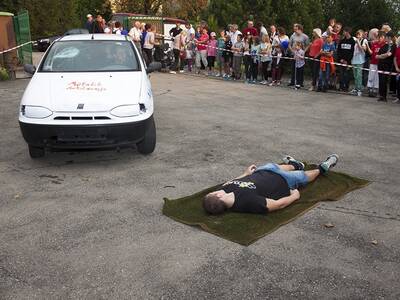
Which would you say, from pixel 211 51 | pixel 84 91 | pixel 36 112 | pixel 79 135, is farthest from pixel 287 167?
pixel 211 51

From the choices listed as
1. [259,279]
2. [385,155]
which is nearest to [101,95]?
[259,279]

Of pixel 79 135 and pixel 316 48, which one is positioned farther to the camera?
pixel 316 48

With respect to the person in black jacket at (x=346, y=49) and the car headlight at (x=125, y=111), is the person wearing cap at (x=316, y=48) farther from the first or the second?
the car headlight at (x=125, y=111)

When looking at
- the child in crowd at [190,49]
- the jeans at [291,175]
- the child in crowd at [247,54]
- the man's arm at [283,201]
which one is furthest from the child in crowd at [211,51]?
the man's arm at [283,201]

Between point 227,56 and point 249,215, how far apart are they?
13.2 meters

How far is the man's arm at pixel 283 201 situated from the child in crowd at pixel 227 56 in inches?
478

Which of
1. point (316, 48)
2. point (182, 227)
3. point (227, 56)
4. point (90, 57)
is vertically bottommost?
point (182, 227)

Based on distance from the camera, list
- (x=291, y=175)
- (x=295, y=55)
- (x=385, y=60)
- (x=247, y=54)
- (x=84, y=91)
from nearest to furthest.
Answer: (x=291, y=175), (x=84, y=91), (x=385, y=60), (x=295, y=55), (x=247, y=54)

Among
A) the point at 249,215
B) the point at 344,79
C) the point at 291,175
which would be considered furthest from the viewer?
the point at 344,79

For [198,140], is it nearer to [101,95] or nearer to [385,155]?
[101,95]

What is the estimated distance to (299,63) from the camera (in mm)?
14867

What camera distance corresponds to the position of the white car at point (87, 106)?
6.71 m

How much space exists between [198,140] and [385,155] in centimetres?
325

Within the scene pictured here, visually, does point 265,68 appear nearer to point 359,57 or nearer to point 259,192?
point 359,57
